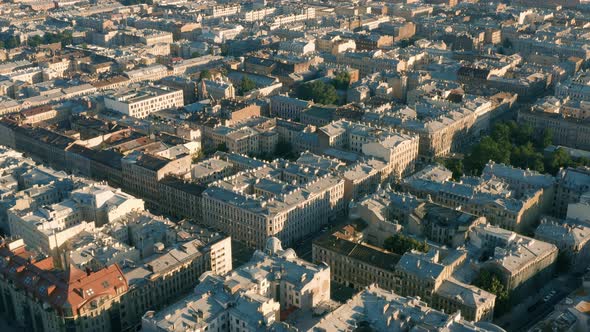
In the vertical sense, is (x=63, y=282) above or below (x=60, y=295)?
above

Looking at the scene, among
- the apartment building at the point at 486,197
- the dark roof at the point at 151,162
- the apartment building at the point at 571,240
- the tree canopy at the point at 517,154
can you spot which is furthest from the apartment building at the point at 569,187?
the dark roof at the point at 151,162

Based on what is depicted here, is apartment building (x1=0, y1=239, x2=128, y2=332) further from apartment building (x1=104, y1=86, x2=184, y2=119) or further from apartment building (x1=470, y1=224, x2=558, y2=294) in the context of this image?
apartment building (x1=104, y1=86, x2=184, y2=119)

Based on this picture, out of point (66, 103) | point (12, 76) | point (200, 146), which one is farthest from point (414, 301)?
point (12, 76)

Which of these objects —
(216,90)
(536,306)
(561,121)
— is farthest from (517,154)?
Result: (216,90)

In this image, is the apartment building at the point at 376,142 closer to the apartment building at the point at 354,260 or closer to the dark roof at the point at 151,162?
the apartment building at the point at 354,260


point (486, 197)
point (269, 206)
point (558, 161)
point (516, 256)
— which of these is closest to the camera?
point (516, 256)

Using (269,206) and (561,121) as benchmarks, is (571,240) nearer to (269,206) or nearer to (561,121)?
(269,206)

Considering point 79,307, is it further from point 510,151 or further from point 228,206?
point 510,151
